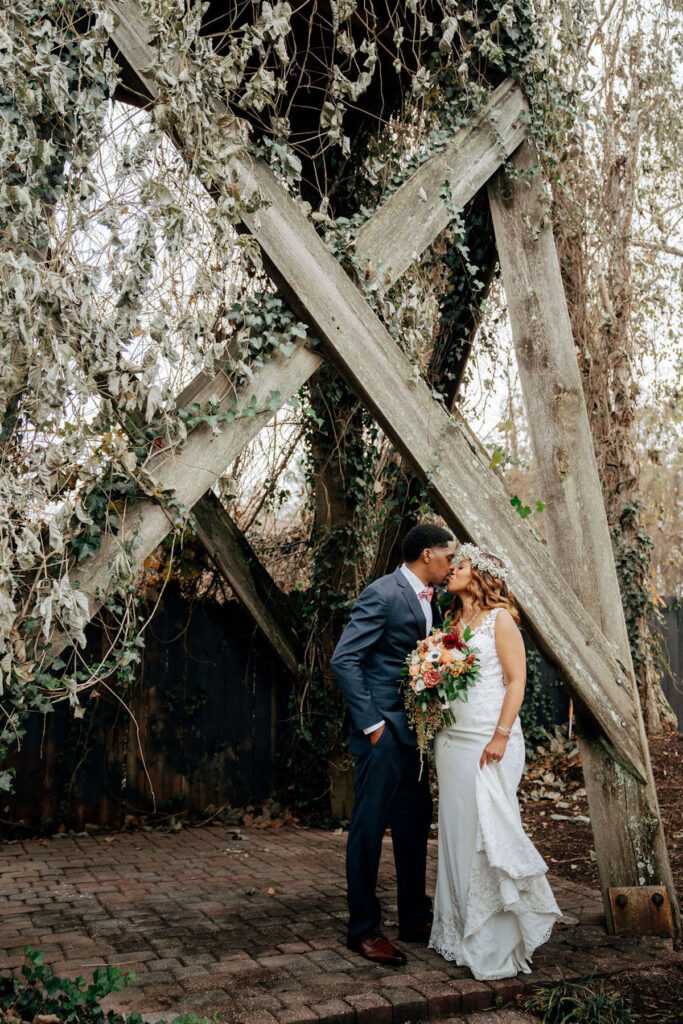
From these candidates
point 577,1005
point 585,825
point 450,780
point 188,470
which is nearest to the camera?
point 577,1005

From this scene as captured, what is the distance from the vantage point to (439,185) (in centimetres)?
455

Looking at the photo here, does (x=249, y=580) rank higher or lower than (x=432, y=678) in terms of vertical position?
higher

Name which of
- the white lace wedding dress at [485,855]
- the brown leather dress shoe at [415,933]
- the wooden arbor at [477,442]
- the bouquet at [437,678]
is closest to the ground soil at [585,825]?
the white lace wedding dress at [485,855]

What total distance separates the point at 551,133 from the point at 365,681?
3.29 m

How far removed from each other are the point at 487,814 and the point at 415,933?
38.1 inches

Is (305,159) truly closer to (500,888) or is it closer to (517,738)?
(517,738)

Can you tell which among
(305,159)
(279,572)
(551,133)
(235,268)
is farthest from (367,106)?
(279,572)

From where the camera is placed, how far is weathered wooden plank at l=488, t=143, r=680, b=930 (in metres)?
4.70

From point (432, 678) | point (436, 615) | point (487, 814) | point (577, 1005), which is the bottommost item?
point (577, 1005)

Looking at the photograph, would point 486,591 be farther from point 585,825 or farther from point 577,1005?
point 585,825

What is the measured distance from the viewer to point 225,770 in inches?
295

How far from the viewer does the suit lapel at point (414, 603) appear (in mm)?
4547

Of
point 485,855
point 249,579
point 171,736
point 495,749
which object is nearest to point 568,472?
point 495,749

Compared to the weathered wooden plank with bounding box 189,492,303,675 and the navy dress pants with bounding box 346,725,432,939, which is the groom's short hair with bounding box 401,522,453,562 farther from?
the weathered wooden plank with bounding box 189,492,303,675
